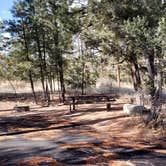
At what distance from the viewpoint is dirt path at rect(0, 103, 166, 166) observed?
8273 millimetres

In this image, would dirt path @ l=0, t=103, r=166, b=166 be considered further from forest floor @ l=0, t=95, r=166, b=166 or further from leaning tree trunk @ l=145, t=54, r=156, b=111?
leaning tree trunk @ l=145, t=54, r=156, b=111

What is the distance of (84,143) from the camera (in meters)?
10.2

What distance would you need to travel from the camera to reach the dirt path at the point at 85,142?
8.27m

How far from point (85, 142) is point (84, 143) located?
0.17m

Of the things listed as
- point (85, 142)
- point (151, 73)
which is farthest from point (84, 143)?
point (151, 73)

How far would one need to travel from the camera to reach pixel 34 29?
28.3 m

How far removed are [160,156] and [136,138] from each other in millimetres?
2423

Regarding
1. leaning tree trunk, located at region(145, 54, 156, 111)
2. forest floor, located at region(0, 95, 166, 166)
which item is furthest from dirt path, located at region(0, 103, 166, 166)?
leaning tree trunk, located at region(145, 54, 156, 111)

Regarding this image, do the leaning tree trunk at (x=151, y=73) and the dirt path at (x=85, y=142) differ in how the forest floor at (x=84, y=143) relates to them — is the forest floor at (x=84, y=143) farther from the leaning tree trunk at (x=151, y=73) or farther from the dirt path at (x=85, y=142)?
the leaning tree trunk at (x=151, y=73)

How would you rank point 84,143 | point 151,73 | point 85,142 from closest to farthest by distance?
1. point 84,143
2. point 85,142
3. point 151,73

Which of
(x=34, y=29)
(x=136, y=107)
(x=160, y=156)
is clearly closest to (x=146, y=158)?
(x=160, y=156)

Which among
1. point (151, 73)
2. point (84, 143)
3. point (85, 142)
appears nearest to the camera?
point (84, 143)

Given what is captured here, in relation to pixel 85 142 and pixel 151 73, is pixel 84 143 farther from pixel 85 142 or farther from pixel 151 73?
pixel 151 73

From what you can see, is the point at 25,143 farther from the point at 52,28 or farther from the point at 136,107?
the point at 52,28
